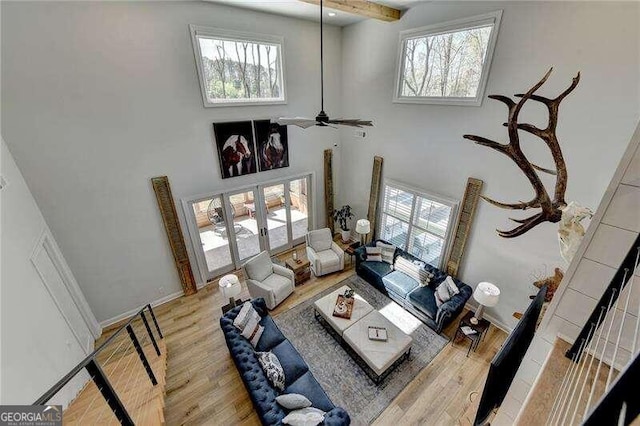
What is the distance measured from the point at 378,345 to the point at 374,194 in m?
3.64

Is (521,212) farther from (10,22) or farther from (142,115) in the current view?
(10,22)

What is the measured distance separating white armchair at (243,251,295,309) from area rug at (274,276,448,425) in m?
0.39

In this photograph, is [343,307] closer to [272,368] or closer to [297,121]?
[272,368]

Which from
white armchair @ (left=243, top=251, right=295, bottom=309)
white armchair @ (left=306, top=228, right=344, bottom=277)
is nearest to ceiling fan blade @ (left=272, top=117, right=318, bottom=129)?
white armchair @ (left=243, top=251, right=295, bottom=309)

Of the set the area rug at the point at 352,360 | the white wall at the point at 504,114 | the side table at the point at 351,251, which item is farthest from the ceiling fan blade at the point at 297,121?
the side table at the point at 351,251

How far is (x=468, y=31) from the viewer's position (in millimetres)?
4426

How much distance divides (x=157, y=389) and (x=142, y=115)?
421 cm

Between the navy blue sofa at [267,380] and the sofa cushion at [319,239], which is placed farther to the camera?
the sofa cushion at [319,239]

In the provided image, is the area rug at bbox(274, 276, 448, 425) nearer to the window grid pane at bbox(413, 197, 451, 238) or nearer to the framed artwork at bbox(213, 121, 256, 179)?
the window grid pane at bbox(413, 197, 451, 238)

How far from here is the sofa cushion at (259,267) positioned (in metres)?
5.48

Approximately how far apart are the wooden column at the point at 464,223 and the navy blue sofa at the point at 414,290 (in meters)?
0.30

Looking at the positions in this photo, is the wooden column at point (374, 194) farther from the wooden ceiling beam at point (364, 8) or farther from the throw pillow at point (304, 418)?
the throw pillow at point (304, 418)

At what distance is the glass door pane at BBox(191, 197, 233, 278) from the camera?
589 centimetres

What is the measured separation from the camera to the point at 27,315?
3.01m
